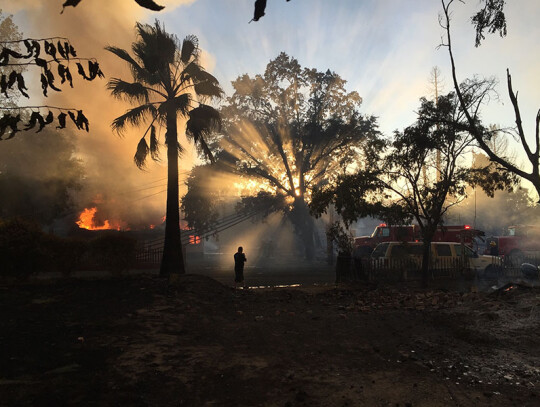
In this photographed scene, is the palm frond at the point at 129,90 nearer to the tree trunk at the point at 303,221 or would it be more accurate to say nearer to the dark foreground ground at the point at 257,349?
the dark foreground ground at the point at 257,349

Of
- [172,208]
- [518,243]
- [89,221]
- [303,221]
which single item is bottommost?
[518,243]

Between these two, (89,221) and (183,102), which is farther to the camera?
(89,221)

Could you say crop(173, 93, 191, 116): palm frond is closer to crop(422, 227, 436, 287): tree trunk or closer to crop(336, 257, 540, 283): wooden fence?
crop(336, 257, 540, 283): wooden fence

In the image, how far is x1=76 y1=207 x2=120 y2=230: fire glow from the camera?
118ft

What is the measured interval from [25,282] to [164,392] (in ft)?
28.4

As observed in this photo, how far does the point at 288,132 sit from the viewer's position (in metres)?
36.1

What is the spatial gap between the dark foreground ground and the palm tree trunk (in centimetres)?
367

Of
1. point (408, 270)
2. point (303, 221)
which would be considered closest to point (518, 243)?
point (303, 221)

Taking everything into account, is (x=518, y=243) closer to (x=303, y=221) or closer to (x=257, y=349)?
(x=303, y=221)

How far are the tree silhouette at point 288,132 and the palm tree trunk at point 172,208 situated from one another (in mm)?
20179

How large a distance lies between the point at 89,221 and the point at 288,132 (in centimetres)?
2055

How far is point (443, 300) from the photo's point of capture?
35.9 ft

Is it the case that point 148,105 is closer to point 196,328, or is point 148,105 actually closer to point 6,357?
point 196,328

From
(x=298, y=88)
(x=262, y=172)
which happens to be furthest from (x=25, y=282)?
(x=298, y=88)
